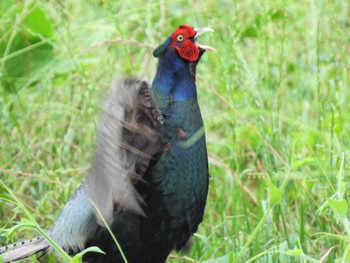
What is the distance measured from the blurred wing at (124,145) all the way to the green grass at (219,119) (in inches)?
10.2

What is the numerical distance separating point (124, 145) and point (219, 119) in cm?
139

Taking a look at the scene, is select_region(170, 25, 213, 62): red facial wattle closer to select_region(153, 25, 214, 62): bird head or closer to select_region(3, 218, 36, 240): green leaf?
select_region(153, 25, 214, 62): bird head

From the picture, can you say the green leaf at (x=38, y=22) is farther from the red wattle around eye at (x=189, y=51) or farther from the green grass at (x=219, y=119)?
the red wattle around eye at (x=189, y=51)

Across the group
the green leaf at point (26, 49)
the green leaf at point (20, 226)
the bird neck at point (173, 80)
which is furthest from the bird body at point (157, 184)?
the green leaf at point (26, 49)

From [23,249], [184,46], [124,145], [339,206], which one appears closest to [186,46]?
[184,46]

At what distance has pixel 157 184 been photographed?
3.02m

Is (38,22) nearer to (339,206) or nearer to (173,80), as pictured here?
(173,80)

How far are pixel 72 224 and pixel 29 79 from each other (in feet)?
3.54

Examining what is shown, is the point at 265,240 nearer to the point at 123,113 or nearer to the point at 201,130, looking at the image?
the point at 201,130

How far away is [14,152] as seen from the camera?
393 centimetres

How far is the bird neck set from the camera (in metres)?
3.20

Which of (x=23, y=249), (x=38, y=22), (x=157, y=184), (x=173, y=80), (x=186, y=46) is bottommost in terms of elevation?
(x=23, y=249)

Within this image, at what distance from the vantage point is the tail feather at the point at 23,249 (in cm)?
316

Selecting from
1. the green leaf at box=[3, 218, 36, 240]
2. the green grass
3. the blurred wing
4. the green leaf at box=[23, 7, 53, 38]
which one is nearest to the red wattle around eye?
the green grass
